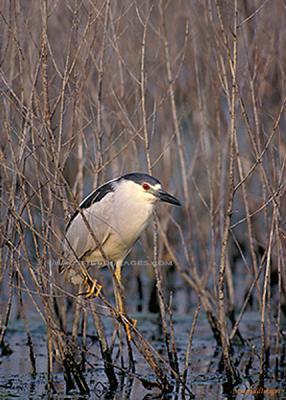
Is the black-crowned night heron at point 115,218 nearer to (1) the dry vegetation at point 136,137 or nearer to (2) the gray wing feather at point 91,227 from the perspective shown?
(2) the gray wing feather at point 91,227

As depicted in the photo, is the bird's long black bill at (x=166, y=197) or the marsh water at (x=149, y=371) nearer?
the bird's long black bill at (x=166, y=197)

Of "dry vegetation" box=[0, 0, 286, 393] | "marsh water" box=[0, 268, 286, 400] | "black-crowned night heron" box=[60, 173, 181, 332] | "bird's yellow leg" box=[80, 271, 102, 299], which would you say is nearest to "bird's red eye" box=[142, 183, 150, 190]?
"black-crowned night heron" box=[60, 173, 181, 332]

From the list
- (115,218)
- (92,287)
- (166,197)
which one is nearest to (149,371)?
(92,287)

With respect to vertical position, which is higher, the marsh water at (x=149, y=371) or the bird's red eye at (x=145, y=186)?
the bird's red eye at (x=145, y=186)

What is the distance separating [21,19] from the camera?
20.2ft

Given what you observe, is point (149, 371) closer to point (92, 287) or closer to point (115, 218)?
point (92, 287)

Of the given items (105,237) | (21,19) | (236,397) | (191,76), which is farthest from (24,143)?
(191,76)

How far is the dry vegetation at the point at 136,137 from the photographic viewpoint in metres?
4.99

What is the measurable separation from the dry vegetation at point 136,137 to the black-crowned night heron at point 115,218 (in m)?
0.15

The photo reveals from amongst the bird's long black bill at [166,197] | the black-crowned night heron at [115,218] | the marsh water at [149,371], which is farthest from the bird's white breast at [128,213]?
the marsh water at [149,371]

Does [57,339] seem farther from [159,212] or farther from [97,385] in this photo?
[159,212]

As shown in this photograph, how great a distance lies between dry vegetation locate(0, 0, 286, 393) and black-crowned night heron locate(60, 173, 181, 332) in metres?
0.15

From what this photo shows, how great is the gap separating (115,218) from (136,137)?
156cm

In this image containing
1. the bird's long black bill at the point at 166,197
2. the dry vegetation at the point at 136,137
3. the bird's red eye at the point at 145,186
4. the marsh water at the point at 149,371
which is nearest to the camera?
the dry vegetation at the point at 136,137
